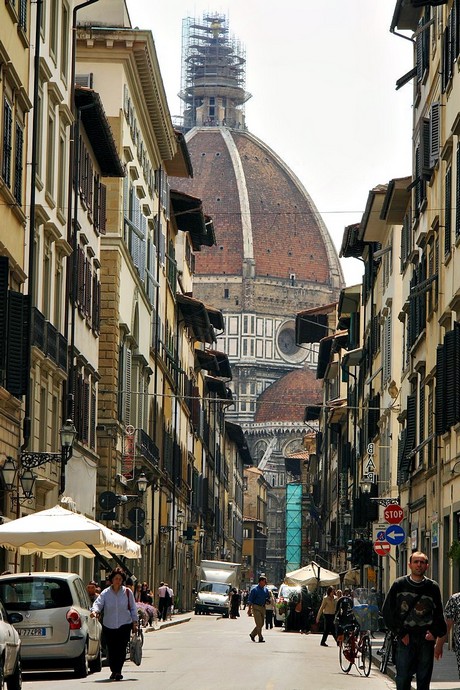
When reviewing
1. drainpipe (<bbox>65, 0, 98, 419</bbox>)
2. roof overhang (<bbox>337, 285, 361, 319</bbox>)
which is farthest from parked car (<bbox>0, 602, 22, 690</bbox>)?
roof overhang (<bbox>337, 285, 361, 319</bbox>)

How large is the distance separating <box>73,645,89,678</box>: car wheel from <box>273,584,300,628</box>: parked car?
103 ft

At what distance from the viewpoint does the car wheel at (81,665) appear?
21.7 m

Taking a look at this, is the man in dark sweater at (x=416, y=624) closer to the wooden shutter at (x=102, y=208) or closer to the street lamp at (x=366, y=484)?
the wooden shutter at (x=102, y=208)

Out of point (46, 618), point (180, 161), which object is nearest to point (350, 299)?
point (180, 161)

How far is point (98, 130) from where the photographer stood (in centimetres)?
3909

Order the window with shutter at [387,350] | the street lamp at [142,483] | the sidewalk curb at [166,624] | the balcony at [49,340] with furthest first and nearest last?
the window with shutter at [387,350] → the street lamp at [142,483] → the sidewalk curb at [166,624] → the balcony at [49,340]

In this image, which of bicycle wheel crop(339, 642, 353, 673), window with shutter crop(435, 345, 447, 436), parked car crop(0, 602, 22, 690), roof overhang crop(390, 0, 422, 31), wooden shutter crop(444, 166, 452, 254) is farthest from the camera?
roof overhang crop(390, 0, 422, 31)

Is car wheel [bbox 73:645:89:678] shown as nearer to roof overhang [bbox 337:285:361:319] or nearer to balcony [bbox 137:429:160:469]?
balcony [bbox 137:429:160:469]

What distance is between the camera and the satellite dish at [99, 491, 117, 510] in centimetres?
3941

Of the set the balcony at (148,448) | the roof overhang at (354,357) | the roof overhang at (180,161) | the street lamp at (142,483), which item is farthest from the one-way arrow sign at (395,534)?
the roof overhang at (354,357)

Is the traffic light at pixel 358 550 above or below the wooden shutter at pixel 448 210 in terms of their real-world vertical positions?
below

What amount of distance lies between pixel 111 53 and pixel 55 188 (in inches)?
473

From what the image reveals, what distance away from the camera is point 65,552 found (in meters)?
27.6

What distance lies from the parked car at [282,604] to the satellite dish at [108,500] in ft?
48.4
